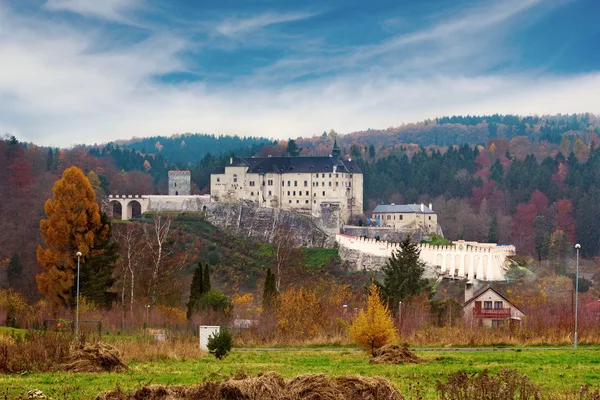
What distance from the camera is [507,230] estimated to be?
119 meters

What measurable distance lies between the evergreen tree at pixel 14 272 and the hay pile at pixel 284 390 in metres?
46.5

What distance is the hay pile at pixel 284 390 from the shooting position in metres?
14.8

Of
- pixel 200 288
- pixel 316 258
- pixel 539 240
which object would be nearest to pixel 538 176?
pixel 539 240

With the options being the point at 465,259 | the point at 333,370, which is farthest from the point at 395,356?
the point at 465,259

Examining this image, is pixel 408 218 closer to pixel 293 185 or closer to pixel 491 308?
pixel 293 185

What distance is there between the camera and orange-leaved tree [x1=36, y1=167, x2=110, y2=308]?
43562mm

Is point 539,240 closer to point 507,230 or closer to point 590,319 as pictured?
point 507,230

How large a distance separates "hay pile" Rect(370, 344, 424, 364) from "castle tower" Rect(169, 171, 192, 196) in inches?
2928

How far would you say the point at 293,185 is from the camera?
90.6 meters

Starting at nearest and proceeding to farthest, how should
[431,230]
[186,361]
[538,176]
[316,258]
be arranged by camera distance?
[186,361]
[316,258]
[431,230]
[538,176]

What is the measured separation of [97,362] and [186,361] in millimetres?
3944

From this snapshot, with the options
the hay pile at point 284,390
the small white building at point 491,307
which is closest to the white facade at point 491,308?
the small white building at point 491,307

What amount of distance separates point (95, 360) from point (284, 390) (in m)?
6.80

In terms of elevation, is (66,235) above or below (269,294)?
above
